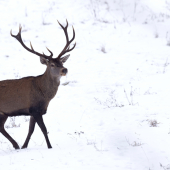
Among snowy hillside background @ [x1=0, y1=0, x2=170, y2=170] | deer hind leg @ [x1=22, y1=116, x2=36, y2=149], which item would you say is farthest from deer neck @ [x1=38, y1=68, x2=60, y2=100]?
snowy hillside background @ [x1=0, y1=0, x2=170, y2=170]

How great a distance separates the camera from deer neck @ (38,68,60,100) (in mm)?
5715

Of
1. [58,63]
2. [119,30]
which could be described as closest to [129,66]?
[119,30]

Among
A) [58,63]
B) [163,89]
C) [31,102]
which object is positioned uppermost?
[58,63]

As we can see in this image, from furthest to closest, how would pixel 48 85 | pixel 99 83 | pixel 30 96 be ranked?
pixel 99 83 < pixel 48 85 < pixel 30 96

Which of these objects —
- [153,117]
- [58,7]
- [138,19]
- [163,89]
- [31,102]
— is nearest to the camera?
[31,102]

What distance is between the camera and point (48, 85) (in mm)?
5809

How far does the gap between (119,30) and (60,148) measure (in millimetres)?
9157

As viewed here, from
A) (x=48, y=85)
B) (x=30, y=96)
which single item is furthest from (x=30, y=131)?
(x=48, y=85)

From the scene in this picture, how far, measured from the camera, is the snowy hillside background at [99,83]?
4910 millimetres

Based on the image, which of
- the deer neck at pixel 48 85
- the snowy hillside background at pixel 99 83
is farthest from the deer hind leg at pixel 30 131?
the deer neck at pixel 48 85

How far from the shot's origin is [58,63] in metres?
5.82

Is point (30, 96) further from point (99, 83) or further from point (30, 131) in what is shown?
point (99, 83)

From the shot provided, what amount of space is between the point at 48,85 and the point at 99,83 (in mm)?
3986

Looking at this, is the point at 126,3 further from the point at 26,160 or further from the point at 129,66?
the point at 26,160
